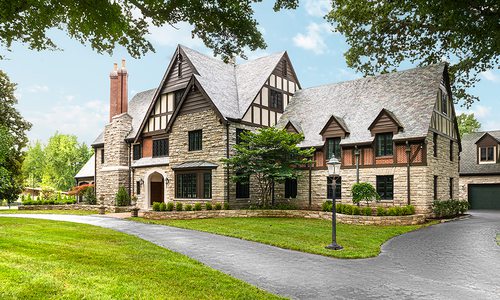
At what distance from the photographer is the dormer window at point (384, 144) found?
23.3m

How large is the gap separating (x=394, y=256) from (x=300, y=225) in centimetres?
732

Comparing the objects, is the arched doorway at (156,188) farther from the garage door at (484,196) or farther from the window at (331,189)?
the garage door at (484,196)

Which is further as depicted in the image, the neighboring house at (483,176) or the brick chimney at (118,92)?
the brick chimney at (118,92)

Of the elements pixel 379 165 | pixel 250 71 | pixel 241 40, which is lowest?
pixel 379 165

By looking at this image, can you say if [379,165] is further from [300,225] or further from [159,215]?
[159,215]

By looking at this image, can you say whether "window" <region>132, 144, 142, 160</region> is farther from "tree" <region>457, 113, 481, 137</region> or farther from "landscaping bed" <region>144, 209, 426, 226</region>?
"tree" <region>457, 113, 481, 137</region>

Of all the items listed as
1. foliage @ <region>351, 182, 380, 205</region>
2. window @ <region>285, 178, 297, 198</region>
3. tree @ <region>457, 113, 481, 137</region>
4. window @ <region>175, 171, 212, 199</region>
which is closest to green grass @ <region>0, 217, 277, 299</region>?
foliage @ <region>351, 182, 380, 205</region>

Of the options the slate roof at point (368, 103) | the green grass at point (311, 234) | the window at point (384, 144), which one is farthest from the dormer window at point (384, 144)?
the green grass at point (311, 234)

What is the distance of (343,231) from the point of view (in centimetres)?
1733

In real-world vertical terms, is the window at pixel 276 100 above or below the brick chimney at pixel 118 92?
below

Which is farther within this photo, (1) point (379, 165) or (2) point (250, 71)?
(2) point (250, 71)

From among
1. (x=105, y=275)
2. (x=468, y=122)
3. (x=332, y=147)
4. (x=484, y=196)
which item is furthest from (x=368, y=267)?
(x=468, y=122)

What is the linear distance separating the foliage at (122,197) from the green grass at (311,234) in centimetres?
1128

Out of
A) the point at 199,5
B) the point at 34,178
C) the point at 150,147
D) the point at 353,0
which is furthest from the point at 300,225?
the point at 34,178
